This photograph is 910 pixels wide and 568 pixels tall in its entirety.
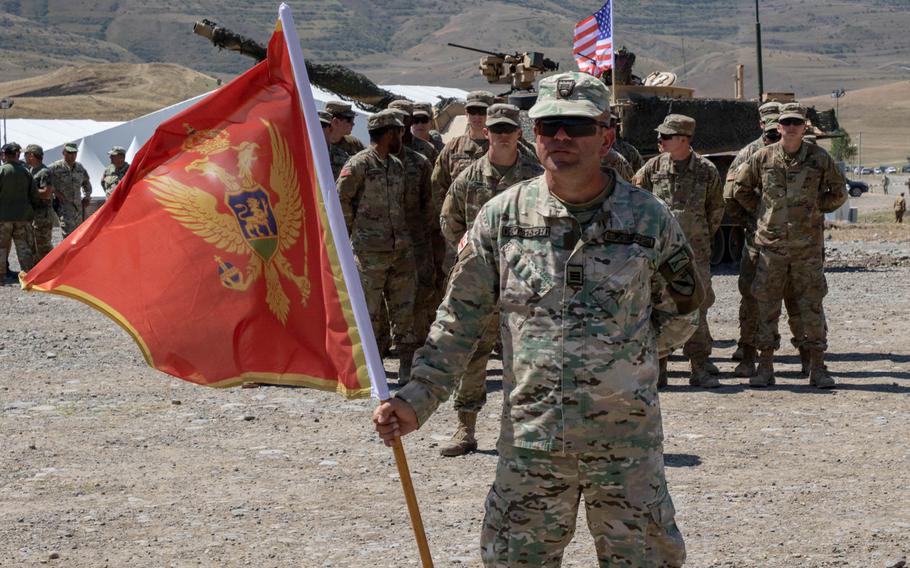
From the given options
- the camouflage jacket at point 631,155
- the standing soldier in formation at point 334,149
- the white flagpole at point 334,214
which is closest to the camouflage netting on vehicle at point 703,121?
the camouflage jacket at point 631,155

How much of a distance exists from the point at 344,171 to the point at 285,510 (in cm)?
369

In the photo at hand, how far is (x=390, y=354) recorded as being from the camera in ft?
38.4

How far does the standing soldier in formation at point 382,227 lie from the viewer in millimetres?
10008

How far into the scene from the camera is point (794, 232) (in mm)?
9859

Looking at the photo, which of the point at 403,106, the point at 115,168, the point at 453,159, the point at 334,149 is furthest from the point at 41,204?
the point at 453,159

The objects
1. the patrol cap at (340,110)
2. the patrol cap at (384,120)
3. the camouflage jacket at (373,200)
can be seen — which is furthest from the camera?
the patrol cap at (340,110)

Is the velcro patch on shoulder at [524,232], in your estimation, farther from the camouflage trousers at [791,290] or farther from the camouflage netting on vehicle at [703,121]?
the camouflage netting on vehicle at [703,121]

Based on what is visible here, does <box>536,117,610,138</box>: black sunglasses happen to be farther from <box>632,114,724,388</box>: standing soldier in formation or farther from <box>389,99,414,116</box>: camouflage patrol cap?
<box>389,99,414,116</box>: camouflage patrol cap

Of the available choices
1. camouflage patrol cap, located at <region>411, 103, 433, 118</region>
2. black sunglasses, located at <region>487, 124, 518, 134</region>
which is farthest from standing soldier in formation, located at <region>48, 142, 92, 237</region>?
black sunglasses, located at <region>487, 124, 518, 134</region>

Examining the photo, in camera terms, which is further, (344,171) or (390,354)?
(390,354)

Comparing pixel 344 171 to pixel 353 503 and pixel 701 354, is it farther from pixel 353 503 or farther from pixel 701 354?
pixel 353 503

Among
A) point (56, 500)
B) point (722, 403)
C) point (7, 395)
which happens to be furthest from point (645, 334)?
point (7, 395)

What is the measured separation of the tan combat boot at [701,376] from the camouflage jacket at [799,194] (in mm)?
993

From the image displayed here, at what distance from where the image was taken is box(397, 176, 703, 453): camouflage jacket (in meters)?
3.99
